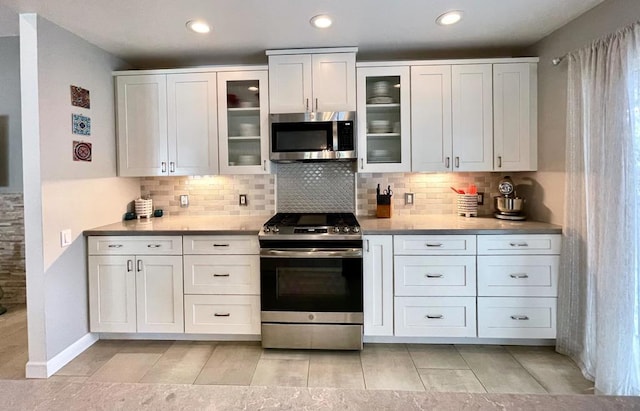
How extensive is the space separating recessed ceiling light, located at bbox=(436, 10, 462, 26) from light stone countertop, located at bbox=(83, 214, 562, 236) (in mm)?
1472

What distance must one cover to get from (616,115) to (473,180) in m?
1.27

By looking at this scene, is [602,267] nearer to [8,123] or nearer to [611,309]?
[611,309]

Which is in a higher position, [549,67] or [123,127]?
[549,67]

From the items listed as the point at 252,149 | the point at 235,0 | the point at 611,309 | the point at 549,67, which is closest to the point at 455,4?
the point at 549,67

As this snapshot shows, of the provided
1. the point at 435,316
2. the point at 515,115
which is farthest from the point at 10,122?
the point at 515,115

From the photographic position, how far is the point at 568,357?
7.88 ft

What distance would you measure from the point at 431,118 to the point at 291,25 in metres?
1.33

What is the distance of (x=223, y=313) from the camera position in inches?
102

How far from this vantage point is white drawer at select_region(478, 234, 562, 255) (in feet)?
8.04

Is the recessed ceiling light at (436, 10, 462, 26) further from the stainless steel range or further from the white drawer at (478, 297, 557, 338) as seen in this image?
the white drawer at (478, 297, 557, 338)

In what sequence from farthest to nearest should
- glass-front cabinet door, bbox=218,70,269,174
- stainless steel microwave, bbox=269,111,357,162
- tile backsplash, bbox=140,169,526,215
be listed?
tile backsplash, bbox=140,169,526,215 → glass-front cabinet door, bbox=218,70,269,174 → stainless steel microwave, bbox=269,111,357,162

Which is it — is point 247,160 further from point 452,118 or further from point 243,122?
point 452,118

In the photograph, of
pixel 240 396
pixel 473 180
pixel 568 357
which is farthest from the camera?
pixel 473 180

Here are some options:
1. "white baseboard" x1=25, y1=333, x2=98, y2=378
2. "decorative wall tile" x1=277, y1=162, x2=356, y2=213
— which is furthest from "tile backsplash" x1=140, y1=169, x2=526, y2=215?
"white baseboard" x1=25, y1=333, x2=98, y2=378
